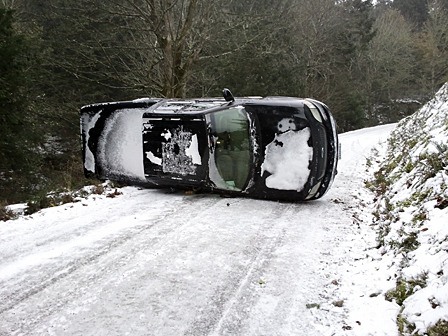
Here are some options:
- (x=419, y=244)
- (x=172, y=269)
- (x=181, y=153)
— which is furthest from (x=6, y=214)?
(x=419, y=244)

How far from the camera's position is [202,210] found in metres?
6.23

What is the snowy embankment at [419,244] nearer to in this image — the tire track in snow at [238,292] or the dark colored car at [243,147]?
the tire track in snow at [238,292]

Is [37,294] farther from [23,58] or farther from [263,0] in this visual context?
[263,0]

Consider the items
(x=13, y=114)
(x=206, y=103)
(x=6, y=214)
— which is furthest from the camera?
(x=13, y=114)

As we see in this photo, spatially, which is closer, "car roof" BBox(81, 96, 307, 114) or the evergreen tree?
"car roof" BBox(81, 96, 307, 114)

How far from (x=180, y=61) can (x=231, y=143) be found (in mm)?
7845

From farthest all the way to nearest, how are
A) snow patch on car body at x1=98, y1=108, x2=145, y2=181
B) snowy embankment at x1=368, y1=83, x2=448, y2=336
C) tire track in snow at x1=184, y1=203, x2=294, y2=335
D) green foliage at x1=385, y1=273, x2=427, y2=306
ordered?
1. snow patch on car body at x1=98, y1=108, x2=145, y2=181
2. green foliage at x1=385, y1=273, x2=427, y2=306
3. tire track in snow at x1=184, y1=203, x2=294, y2=335
4. snowy embankment at x1=368, y1=83, x2=448, y2=336

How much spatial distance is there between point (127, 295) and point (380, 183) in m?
6.63

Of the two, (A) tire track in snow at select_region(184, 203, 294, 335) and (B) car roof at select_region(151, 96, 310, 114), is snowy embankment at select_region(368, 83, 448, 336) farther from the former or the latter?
(B) car roof at select_region(151, 96, 310, 114)

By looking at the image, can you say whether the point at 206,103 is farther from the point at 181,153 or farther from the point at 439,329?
the point at 439,329

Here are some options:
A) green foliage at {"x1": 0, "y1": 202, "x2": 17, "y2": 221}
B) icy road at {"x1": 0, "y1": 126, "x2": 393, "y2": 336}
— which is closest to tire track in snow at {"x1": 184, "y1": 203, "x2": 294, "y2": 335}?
icy road at {"x1": 0, "y1": 126, "x2": 393, "y2": 336}

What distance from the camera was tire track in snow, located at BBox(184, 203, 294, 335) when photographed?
3.19 metres

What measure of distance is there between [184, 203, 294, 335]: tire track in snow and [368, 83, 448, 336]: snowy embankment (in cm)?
119

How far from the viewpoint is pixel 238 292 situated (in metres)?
3.72
